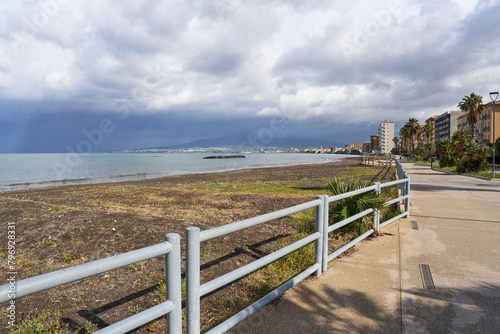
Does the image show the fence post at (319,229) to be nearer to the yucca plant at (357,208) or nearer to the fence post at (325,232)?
the fence post at (325,232)

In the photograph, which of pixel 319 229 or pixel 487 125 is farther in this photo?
pixel 487 125

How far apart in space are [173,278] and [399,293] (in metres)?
2.86

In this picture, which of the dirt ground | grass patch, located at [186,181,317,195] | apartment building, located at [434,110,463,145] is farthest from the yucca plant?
apartment building, located at [434,110,463,145]

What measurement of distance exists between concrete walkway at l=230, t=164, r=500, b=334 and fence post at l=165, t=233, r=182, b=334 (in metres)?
1.01

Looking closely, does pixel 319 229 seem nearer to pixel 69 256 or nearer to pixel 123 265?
pixel 123 265

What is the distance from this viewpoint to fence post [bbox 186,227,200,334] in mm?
2314

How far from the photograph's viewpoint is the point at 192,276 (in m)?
2.35

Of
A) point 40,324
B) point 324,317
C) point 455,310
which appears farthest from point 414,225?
point 40,324

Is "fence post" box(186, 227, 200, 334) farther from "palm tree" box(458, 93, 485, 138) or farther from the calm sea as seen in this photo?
"palm tree" box(458, 93, 485, 138)

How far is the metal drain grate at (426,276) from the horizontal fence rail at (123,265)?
3194 mm

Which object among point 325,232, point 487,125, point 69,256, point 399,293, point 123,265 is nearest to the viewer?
point 123,265

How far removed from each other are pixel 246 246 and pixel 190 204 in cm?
706

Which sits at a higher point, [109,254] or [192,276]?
[192,276]

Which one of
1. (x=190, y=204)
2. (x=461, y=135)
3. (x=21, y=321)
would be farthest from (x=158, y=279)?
(x=461, y=135)
